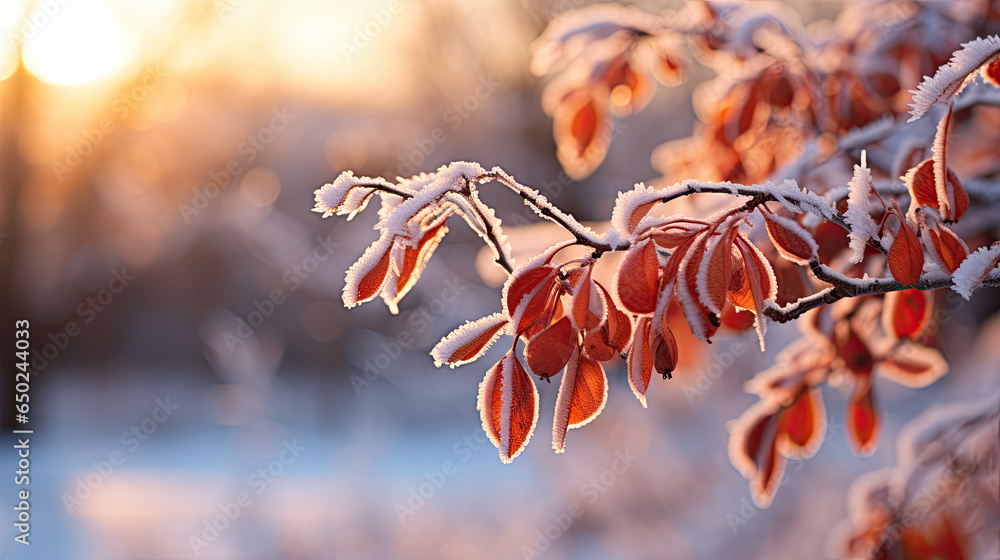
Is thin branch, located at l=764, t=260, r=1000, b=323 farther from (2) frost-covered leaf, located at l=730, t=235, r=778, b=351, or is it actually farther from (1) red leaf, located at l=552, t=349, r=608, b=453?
(1) red leaf, located at l=552, t=349, r=608, b=453

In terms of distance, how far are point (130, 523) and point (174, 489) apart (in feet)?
6.56

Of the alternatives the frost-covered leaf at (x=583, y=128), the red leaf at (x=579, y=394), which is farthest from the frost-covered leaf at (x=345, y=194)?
the frost-covered leaf at (x=583, y=128)

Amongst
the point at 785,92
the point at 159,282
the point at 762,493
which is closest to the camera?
the point at 762,493

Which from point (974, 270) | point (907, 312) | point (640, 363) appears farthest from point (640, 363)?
point (907, 312)

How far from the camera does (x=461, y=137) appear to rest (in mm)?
6652

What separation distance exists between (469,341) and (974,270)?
52 centimetres

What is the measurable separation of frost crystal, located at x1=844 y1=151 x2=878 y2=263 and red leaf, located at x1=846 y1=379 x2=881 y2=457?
0.69 metres

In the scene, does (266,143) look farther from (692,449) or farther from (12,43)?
(692,449)

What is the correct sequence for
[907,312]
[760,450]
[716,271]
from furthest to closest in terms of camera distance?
[760,450] → [907,312] → [716,271]

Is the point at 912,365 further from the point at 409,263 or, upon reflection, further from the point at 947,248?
the point at 409,263

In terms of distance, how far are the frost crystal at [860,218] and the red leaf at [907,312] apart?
51 cm

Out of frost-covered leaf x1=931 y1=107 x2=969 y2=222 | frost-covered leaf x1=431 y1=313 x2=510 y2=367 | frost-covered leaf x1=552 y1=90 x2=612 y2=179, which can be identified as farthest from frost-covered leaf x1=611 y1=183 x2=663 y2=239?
frost-covered leaf x1=552 y1=90 x2=612 y2=179

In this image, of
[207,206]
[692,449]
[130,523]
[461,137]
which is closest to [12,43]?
[207,206]

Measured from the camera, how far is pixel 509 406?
62 cm
